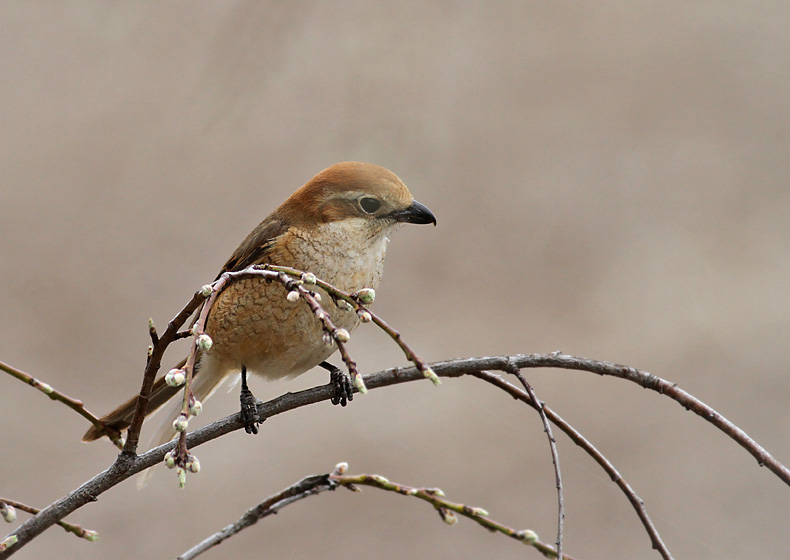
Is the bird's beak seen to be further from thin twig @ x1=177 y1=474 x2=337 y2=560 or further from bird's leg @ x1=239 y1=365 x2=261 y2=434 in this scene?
thin twig @ x1=177 y1=474 x2=337 y2=560

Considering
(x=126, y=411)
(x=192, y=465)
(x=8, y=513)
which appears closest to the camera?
(x=192, y=465)

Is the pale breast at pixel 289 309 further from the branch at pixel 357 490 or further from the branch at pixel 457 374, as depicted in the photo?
the branch at pixel 357 490

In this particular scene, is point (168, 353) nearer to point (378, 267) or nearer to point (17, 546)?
point (378, 267)

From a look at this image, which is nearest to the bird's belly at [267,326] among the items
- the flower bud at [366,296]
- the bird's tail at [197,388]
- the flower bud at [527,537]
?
the bird's tail at [197,388]

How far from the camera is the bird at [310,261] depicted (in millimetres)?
1510

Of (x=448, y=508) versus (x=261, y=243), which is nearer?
(x=448, y=508)

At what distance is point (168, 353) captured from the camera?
2.45m

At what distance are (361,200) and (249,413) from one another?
0.49 m

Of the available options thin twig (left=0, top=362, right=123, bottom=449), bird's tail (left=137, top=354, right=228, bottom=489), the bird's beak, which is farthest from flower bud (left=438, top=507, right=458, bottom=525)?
bird's tail (left=137, top=354, right=228, bottom=489)

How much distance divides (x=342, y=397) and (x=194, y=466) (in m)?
0.73

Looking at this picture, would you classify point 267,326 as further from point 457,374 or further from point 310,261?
point 457,374

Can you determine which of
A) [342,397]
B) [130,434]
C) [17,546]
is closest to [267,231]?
[342,397]

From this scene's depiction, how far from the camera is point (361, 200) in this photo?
5.09ft

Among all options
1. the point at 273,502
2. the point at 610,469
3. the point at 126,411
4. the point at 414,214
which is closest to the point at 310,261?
the point at 414,214
